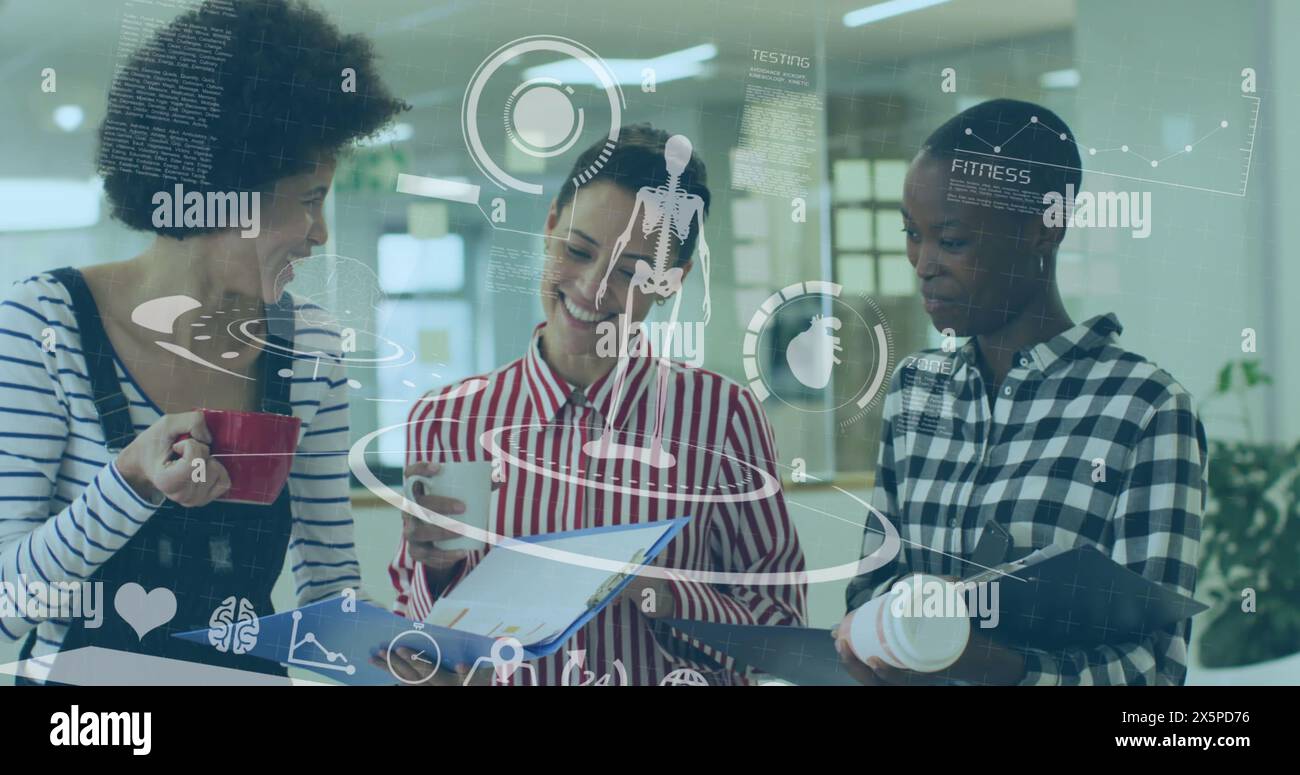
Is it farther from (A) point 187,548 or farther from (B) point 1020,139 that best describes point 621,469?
(B) point 1020,139

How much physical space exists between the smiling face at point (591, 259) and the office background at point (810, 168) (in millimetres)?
33

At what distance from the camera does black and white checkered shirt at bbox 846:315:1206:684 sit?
150 centimetres

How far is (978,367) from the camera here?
1533 millimetres

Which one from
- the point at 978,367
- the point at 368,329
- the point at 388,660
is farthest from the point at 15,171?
the point at 978,367

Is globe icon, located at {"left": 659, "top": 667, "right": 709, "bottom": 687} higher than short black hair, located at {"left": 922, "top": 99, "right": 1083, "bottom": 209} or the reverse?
the reverse

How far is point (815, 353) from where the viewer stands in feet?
5.11

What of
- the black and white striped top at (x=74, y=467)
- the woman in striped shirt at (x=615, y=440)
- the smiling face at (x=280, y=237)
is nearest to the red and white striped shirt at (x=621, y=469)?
the woman in striped shirt at (x=615, y=440)

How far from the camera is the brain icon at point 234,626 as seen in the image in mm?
1521

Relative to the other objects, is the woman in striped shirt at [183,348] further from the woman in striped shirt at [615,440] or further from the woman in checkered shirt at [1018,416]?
the woman in checkered shirt at [1018,416]

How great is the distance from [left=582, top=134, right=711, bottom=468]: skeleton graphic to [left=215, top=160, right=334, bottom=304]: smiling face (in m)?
0.39
